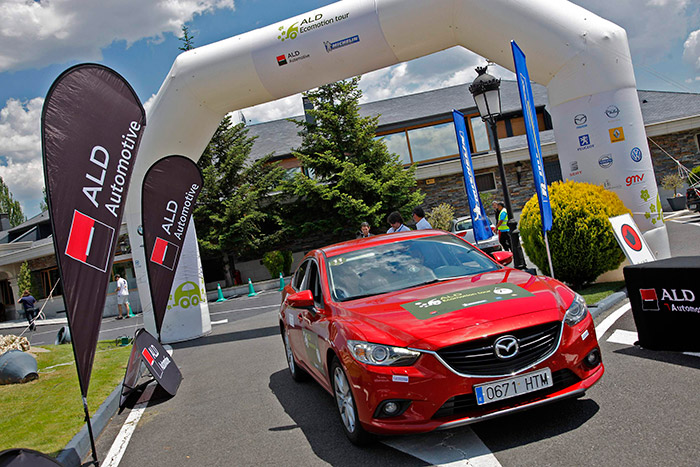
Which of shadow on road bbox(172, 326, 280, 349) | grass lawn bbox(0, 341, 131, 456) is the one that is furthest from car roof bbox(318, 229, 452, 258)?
shadow on road bbox(172, 326, 280, 349)

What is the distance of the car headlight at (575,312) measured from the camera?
13.3 feet

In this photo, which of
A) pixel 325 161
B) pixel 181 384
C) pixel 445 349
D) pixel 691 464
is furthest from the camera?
pixel 325 161

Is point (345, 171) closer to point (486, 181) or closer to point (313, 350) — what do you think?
point (486, 181)

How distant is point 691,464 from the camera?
311 cm

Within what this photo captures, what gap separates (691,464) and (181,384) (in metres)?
6.49

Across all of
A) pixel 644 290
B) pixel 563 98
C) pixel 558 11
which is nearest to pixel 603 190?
pixel 563 98

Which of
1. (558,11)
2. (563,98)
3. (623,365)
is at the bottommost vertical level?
(623,365)

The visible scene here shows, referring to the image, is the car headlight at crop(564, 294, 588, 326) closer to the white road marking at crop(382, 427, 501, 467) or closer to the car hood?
the car hood

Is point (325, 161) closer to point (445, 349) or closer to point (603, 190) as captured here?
point (603, 190)

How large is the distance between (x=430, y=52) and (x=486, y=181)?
1910 cm

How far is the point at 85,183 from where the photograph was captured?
511 cm

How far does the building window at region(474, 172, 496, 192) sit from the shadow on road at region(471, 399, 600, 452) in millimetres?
25056

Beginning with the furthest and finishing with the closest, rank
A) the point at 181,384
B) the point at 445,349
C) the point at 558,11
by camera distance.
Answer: the point at 558,11, the point at 181,384, the point at 445,349

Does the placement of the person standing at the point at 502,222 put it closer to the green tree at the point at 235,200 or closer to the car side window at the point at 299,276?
the car side window at the point at 299,276
